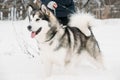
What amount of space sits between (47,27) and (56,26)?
0.14 metres

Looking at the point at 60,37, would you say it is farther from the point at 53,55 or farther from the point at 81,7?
the point at 81,7

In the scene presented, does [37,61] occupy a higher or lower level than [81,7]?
lower

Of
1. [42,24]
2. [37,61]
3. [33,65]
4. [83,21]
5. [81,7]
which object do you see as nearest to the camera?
[42,24]

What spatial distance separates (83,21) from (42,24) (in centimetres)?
76

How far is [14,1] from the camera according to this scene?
1537cm

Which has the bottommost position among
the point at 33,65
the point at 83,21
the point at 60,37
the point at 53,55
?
the point at 33,65

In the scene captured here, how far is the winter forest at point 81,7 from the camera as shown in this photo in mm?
14641

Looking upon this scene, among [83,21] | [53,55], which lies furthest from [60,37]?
[83,21]

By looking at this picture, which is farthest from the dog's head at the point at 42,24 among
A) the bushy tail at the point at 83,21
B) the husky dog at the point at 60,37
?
the bushy tail at the point at 83,21

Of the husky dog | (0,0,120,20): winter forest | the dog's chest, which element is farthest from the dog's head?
(0,0,120,20): winter forest

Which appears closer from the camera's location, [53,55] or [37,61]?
[53,55]

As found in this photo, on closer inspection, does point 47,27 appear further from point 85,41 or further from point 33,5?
point 85,41

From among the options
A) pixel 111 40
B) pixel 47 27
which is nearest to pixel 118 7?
pixel 111 40

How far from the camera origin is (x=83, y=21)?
4590 millimetres
